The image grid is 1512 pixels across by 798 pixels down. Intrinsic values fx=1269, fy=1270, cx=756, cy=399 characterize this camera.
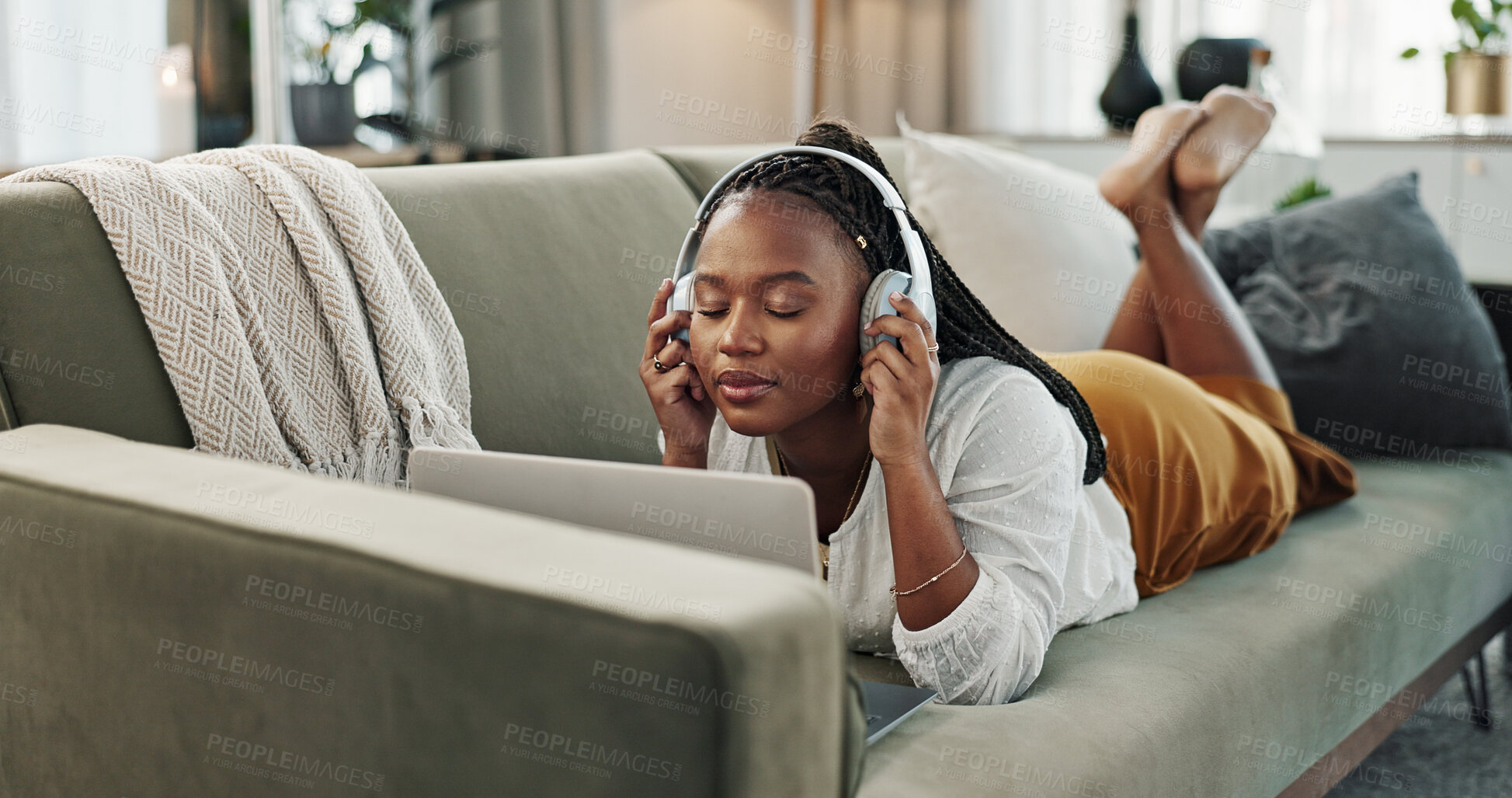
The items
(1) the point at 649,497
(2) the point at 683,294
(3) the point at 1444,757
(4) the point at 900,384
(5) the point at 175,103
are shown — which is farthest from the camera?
(5) the point at 175,103

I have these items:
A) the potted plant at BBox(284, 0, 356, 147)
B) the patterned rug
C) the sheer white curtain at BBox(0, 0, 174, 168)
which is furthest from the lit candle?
the patterned rug

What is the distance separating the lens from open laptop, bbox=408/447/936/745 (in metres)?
0.74

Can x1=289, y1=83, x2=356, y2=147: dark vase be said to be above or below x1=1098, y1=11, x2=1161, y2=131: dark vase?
below

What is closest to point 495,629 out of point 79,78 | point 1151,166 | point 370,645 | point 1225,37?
point 370,645

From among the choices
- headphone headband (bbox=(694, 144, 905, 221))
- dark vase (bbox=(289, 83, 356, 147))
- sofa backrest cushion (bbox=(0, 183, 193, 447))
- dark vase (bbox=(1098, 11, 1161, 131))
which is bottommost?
sofa backrest cushion (bbox=(0, 183, 193, 447))

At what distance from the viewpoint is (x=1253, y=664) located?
3.87 ft

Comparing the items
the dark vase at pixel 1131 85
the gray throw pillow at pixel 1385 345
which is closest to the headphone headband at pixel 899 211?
the gray throw pillow at pixel 1385 345

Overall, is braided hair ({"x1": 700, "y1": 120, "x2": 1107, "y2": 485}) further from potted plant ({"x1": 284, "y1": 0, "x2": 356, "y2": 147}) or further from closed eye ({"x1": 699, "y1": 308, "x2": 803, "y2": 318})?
potted plant ({"x1": 284, "y1": 0, "x2": 356, "y2": 147})

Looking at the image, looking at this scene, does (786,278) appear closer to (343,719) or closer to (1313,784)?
(343,719)

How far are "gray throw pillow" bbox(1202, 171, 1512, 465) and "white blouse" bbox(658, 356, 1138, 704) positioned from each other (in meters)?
0.89

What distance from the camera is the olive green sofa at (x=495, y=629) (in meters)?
0.62

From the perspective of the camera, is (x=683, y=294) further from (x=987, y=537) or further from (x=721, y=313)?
(x=987, y=537)

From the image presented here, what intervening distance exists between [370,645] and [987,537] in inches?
20.3

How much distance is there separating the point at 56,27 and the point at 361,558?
2588 millimetres
